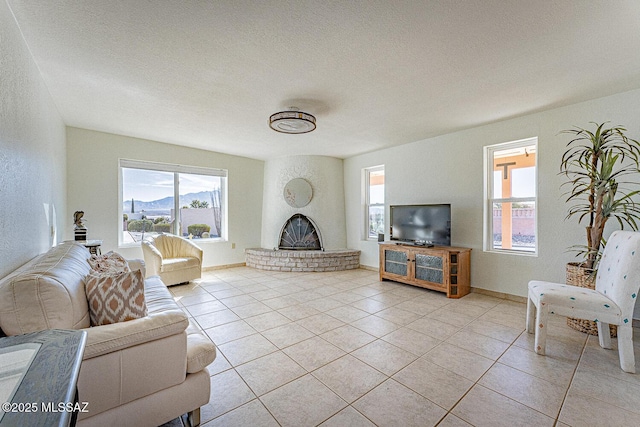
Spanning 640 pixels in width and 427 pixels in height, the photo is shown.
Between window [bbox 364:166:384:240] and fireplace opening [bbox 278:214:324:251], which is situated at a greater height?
window [bbox 364:166:384:240]

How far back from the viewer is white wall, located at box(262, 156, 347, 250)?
5.68 metres

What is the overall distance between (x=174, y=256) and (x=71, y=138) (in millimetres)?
2210

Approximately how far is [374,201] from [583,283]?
10.9ft

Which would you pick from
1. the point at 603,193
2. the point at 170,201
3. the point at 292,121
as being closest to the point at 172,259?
the point at 170,201

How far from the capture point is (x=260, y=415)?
155 cm

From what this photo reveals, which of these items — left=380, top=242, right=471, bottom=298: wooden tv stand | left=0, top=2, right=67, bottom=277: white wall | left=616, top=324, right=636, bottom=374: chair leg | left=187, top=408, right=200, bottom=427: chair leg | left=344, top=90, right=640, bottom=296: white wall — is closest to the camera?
left=187, top=408, right=200, bottom=427: chair leg

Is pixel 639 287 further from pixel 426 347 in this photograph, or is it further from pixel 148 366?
pixel 148 366

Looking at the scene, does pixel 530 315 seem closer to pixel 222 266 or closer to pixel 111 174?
pixel 222 266

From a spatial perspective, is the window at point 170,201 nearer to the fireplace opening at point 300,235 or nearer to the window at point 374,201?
the fireplace opening at point 300,235

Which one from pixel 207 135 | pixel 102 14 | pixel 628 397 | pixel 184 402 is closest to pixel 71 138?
pixel 207 135

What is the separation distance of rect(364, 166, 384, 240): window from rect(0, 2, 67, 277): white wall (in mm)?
4614

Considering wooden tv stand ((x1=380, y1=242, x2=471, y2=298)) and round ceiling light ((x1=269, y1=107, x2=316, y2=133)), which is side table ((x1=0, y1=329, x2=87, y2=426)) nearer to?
round ceiling light ((x1=269, y1=107, x2=316, y2=133))

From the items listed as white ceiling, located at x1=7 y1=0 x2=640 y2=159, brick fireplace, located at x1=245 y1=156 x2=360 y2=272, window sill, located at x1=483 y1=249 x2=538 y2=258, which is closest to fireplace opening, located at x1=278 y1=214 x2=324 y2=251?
brick fireplace, located at x1=245 y1=156 x2=360 y2=272

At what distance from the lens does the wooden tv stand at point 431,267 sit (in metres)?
3.66
